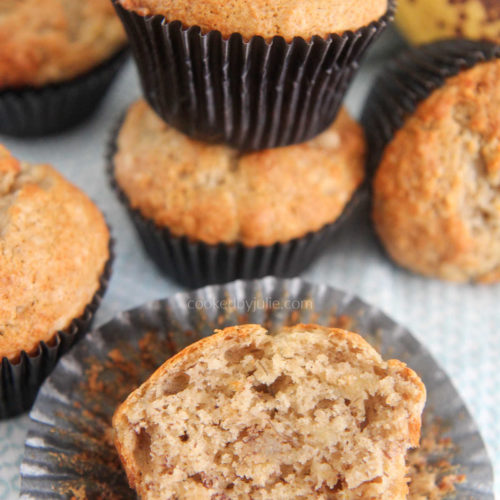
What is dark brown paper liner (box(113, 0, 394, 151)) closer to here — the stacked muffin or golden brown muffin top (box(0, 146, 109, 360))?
the stacked muffin

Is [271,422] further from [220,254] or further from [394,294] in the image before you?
[394,294]

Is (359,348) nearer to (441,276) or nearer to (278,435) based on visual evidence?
(278,435)

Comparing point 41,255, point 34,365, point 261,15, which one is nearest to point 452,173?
point 261,15

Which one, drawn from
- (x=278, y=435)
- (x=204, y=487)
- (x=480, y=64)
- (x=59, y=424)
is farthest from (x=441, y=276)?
(x=59, y=424)

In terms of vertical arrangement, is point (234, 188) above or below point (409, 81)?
below

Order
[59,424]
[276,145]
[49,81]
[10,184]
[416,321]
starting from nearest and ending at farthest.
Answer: [59,424]
[10,184]
[276,145]
[416,321]
[49,81]

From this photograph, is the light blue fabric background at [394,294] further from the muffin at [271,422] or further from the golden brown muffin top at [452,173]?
the muffin at [271,422]
